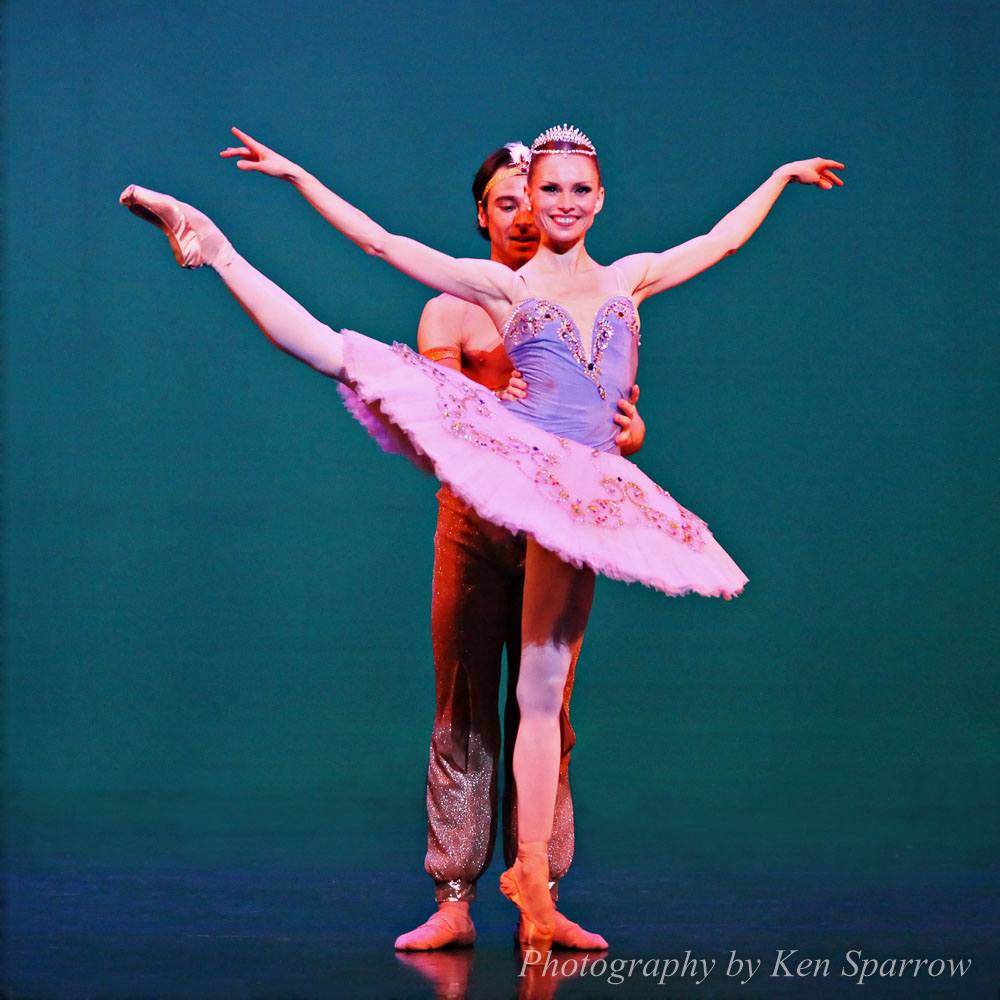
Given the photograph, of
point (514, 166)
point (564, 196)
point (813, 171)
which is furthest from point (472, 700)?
point (813, 171)

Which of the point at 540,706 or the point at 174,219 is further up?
the point at 174,219

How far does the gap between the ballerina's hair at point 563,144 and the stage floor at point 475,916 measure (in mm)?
1351

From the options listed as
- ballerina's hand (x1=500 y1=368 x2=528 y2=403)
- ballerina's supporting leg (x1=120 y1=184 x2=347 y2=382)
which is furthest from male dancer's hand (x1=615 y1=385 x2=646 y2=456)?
ballerina's supporting leg (x1=120 y1=184 x2=347 y2=382)

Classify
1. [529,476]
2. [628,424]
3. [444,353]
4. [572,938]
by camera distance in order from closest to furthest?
[529,476], [572,938], [628,424], [444,353]

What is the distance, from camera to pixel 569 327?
92.3 inches

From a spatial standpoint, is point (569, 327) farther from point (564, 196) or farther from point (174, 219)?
point (174, 219)

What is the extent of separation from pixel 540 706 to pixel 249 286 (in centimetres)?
85

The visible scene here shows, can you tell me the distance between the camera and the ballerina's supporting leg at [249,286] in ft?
7.07

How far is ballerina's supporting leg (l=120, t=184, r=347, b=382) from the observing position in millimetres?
2156

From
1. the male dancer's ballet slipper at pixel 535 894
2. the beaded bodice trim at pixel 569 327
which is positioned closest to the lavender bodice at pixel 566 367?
the beaded bodice trim at pixel 569 327

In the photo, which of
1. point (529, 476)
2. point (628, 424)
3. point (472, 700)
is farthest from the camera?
point (472, 700)

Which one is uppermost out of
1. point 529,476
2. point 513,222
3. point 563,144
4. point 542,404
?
point 563,144

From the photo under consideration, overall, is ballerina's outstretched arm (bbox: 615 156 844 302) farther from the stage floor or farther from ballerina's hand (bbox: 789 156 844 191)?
the stage floor

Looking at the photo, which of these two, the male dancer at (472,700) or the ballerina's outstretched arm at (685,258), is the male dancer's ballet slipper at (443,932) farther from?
the ballerina's outstretched arm at (685,258)
